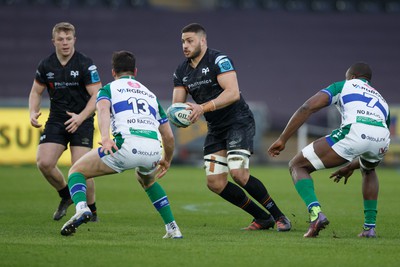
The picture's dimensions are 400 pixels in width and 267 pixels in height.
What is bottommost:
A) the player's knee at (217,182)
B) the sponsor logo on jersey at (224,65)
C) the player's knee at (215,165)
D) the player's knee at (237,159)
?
the player's knee at (217,182)

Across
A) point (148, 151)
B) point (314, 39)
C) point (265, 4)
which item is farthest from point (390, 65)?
point (148, 151)

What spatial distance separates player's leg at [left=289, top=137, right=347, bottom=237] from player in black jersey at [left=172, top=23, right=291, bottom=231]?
0.87 meters

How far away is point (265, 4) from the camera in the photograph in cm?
2973

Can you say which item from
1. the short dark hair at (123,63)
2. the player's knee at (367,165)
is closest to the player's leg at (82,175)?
the short dark hair at (123,63)

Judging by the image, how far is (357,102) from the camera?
27.6 ft

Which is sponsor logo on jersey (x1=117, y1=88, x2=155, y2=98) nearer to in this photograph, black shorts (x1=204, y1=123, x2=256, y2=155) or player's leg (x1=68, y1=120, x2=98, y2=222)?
black shorts (x1=204, y1=123, x2=256, y2=155)

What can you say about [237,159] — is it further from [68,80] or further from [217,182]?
[68,80]

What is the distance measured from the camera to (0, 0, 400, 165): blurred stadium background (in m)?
26.8

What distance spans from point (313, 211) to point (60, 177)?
11.5 ft

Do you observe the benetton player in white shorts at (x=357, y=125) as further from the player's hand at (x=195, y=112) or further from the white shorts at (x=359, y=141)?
the player's hand at (x=195, y=112)

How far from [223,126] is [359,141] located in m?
1.80

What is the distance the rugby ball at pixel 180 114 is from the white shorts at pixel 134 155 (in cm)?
85

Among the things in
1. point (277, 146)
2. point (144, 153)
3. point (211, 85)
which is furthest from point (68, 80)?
point (277, 146)

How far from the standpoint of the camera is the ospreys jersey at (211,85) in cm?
942
